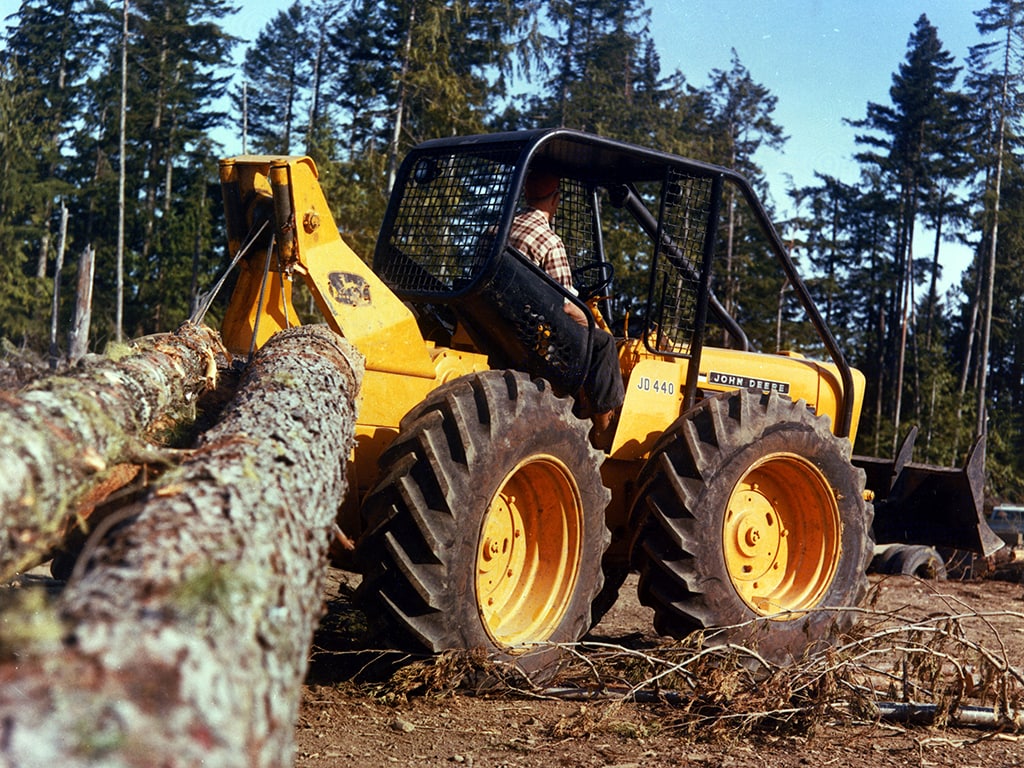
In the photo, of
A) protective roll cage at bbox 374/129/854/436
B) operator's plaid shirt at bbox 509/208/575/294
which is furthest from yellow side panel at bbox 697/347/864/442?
operator's plaid shirt at bbox 509/208/575/294

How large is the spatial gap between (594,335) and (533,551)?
118 cm

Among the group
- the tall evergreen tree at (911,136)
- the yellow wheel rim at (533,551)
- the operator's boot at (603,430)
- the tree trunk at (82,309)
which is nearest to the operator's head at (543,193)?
the operator's boot at (603,430)

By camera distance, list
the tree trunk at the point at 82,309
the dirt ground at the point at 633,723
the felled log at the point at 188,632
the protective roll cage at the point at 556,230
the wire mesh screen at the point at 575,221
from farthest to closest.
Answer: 1. the tree trunk at the point at 82,309
2. the wire mesh screen at the point at 575,221
3. the protective roll cage at the point at 556,230
4. the dirt ground at the point at 633,723
5. the felled log at the point at 188,632

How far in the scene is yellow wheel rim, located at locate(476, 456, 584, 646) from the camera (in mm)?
5512

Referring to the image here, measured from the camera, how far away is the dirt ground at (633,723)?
4457 mm

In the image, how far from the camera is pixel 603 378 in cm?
614

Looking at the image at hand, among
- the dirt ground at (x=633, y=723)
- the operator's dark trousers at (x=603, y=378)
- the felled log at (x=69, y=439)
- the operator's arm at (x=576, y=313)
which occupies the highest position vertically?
the operator's arm at (x=576, y=313)

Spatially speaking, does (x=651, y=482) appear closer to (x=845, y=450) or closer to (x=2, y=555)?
(x=845, y=450)

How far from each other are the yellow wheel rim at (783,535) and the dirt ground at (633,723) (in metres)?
0.88

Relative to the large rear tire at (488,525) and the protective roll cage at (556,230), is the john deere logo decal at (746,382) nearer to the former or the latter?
the protective roll cage at (556,230)

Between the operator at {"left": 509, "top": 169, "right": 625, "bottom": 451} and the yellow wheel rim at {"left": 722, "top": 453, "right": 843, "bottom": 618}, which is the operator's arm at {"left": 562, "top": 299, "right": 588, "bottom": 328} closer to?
the operator at {"left": 509, "top": 169, "right": 625, "bottom": 451}

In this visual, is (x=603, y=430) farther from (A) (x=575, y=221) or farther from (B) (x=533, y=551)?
(A) (x=575, y=221)

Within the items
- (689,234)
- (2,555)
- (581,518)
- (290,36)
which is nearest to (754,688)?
(581,518)

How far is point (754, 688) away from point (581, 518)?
1136 mm
